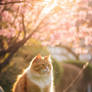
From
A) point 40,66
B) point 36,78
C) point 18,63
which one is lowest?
point 18,63

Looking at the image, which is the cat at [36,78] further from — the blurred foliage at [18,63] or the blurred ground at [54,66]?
the blurred foliage at [18,63]

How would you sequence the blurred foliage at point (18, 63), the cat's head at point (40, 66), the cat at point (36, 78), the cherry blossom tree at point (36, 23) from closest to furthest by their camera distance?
the cat at point (36, 78)
the cat's head at point (40, 66)
the cherry blossom tree at point (36, 23)
the blurred foliage at point (18, 63)

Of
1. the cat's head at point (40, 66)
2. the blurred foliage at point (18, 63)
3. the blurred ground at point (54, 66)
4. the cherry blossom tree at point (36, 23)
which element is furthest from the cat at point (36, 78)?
the blurred foliage at point (18, 63)

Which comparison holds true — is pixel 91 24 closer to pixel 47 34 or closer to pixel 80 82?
pixel 80 82

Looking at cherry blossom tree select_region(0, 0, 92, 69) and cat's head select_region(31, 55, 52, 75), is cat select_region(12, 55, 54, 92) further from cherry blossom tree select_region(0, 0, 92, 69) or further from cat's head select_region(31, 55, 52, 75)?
cherry blossom tree select_region(0, 0, 92, 69)

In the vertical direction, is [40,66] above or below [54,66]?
above

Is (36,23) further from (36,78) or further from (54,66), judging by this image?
(54,66)

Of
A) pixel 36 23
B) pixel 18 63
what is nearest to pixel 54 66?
pixel 18 63

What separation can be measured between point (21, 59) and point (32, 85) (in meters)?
6.99

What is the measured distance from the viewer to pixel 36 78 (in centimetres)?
535

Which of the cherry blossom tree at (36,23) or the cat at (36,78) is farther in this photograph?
the cherry blossom tree at (36,23)

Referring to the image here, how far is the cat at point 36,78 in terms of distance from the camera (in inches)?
203

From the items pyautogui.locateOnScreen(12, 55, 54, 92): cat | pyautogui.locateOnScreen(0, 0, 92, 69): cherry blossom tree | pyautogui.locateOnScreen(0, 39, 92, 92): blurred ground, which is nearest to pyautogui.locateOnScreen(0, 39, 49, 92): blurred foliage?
pyautogui.locateOnScreen(0, 39, 92, 92): blurred ground

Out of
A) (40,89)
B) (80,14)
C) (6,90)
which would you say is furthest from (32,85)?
(80,14)
